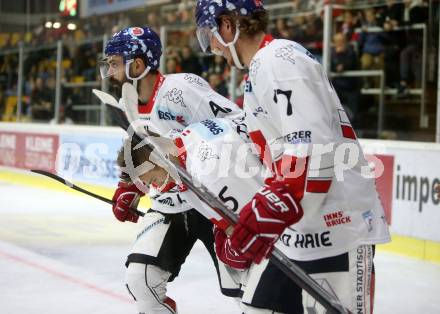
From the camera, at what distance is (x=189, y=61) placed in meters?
8.45

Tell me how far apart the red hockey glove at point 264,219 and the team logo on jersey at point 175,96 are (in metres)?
1.29

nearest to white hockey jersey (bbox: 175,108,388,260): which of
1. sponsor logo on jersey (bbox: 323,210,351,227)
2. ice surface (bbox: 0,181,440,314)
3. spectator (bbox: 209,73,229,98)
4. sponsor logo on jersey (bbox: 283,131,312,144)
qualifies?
sponsor logo on jersey (bbox: 323,210,351,227)

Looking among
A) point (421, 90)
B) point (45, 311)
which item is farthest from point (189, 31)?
point (45, 311)

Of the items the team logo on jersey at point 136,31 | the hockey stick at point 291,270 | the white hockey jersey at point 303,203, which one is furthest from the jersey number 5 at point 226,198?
the team logo on jersey at point 136,31

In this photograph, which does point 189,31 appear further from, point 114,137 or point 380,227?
point 380,227

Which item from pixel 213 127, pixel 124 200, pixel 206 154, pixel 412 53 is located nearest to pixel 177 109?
pixel 124 200

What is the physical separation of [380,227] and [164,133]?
46.8 inches

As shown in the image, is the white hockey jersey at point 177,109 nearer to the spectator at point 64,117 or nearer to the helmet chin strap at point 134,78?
the helmet chin strap at point 134,78

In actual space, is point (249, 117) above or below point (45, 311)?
above

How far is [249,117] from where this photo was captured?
1895mm

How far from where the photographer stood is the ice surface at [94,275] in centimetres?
385

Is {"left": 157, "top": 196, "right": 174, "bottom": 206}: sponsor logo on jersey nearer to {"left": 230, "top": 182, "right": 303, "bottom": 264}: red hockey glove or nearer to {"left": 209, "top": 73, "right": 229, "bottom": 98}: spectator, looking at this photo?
{"left": 230, "top": 182, "right": 303, "bottom": 264}: red hockey glove

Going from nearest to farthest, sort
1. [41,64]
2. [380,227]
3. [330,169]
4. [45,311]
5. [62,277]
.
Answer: [330,169] < [380,227] < [45,311] < [62,277] < [41,64]

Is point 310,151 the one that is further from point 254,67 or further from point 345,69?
point 345,69
